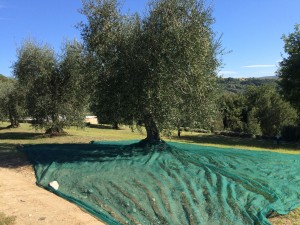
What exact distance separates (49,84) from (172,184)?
16289 millimetres

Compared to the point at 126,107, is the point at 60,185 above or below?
below

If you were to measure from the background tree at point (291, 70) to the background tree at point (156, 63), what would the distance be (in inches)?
764

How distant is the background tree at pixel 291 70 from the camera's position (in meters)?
31.4

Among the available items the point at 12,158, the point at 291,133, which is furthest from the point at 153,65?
the point at 291,133

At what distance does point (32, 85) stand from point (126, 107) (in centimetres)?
1151

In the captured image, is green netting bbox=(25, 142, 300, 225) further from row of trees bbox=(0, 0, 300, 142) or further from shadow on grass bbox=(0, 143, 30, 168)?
row of trees bbox=(0, 0, 300, 142)

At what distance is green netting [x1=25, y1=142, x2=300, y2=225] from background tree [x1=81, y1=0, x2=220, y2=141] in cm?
182

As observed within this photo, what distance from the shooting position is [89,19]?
15.1m

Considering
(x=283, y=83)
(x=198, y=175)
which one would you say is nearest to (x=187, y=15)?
(x=198, y=175)

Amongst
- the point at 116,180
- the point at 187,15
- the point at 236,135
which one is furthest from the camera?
the point at 236,135

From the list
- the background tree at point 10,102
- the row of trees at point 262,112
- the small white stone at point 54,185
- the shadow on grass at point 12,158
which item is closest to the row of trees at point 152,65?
the shadow on grass at point 12,158

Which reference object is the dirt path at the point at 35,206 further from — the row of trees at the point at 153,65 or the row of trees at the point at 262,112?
the row of trees at the point at 262,112

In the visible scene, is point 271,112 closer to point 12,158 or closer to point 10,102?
point 10,102

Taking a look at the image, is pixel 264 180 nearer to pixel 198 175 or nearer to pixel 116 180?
pixel 198 175
